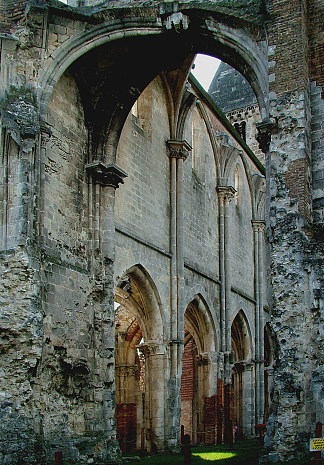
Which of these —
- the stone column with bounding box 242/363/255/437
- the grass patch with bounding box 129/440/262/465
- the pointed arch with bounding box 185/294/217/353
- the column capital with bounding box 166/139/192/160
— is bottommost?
the grass patch with bounding box 129/440/262/465

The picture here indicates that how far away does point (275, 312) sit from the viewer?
1095cm

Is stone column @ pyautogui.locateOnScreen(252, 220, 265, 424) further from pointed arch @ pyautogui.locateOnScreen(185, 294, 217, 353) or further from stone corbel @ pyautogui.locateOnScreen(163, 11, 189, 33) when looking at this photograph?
stone corbel @ pyautogui.locateOnScreen(163, 11, 189, 33)

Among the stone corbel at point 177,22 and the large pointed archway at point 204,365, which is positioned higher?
the stone corbel at point 177,22

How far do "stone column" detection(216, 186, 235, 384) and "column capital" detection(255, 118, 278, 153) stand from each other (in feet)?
29.4

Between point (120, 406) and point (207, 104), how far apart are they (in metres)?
8.37

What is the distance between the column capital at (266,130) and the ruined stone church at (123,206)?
29mm

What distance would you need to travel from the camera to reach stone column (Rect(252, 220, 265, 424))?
22.3 m

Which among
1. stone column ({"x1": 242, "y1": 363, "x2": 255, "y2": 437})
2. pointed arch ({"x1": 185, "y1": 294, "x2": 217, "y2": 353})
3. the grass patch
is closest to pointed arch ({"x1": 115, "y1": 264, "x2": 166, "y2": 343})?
pointed arch ({"x1": 185, "y1": 294, "x2": 217, "y2": 353})

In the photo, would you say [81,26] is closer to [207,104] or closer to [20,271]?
[20,271]

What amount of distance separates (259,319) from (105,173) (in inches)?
425

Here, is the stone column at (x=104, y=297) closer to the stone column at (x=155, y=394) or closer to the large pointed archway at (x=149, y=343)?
the large pointed archway at (x=149, y=343)

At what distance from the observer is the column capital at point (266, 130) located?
11422 millimetres

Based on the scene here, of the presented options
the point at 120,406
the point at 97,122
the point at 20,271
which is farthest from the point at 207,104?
the point at 20,271

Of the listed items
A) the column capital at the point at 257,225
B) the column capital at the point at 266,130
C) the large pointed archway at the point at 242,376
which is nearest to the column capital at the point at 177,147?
the large pointed archway at the point at 242,376
